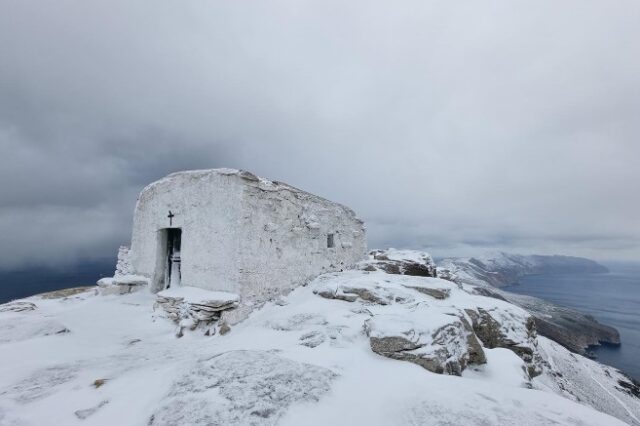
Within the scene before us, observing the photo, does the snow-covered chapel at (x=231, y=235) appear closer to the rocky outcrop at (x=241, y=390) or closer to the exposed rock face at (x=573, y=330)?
the rocky outcrop at (x=241, y=390)

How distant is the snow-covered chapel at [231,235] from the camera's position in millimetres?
10828

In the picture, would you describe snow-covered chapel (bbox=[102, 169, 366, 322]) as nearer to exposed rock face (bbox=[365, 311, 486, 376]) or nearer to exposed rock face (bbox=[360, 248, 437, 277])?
exposed rock face (bbox=[360, 248, 437, 277])

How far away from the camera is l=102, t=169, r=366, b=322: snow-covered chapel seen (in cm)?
1083

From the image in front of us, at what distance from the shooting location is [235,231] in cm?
1070

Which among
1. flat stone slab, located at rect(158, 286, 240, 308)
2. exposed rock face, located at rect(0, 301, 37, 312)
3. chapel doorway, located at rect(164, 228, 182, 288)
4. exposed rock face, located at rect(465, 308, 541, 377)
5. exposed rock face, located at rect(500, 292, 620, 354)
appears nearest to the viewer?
flat stone slab, located at rect(158, 286, 240, 308)

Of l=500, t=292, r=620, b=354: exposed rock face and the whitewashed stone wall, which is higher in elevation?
the whitewashed stone wall

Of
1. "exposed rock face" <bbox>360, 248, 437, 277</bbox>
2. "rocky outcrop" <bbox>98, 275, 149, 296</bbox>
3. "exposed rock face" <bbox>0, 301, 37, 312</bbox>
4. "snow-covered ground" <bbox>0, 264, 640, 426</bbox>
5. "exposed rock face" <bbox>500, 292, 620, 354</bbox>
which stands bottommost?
"exposed rock face" <bbox>500, 292, 620, 354</bbox>

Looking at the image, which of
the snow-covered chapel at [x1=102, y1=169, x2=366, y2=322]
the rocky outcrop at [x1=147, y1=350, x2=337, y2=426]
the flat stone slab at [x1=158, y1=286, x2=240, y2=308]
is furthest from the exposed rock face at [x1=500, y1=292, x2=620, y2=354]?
the rocky outcrop at [x1=147, y1=350, x2=337, y2=426]

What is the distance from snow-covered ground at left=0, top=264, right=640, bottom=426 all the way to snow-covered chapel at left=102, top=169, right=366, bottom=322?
1833 mm

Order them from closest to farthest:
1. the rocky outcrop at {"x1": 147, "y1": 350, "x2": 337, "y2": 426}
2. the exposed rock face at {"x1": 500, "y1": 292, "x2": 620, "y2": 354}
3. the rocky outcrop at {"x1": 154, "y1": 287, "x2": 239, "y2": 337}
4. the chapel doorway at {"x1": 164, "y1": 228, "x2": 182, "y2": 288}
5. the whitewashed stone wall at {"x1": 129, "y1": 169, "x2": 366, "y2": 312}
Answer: the rocky outcrop at {"x1": 147, "y1": 350, "x2": 337, "y2": 426} < the rocky outcrop at {"x1": 154, "y1": 287, "x2": 239, "y2": 337} < the whitewashed stone wall at {"x1": 129, "y1": 169, "x2": 366, "y2": 312} < the chapel doorway at {"x1": 164, "y1": 228, "x2": 182, "y2": 288} < the exposed rock face at {"x1": 500, "y1": 292, "x2": 620, "y2": 354}

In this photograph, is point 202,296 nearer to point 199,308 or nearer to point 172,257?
point 199,308

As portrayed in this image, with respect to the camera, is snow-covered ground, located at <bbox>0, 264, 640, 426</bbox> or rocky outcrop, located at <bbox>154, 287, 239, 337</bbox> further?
rocky outcrop, located at <bbox>154, 287, 239, 337</bbox>

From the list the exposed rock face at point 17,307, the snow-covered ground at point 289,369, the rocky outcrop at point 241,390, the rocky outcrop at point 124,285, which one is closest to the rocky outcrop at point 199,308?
the snow-covered ground at point 289,369

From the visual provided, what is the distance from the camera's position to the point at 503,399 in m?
4.75
